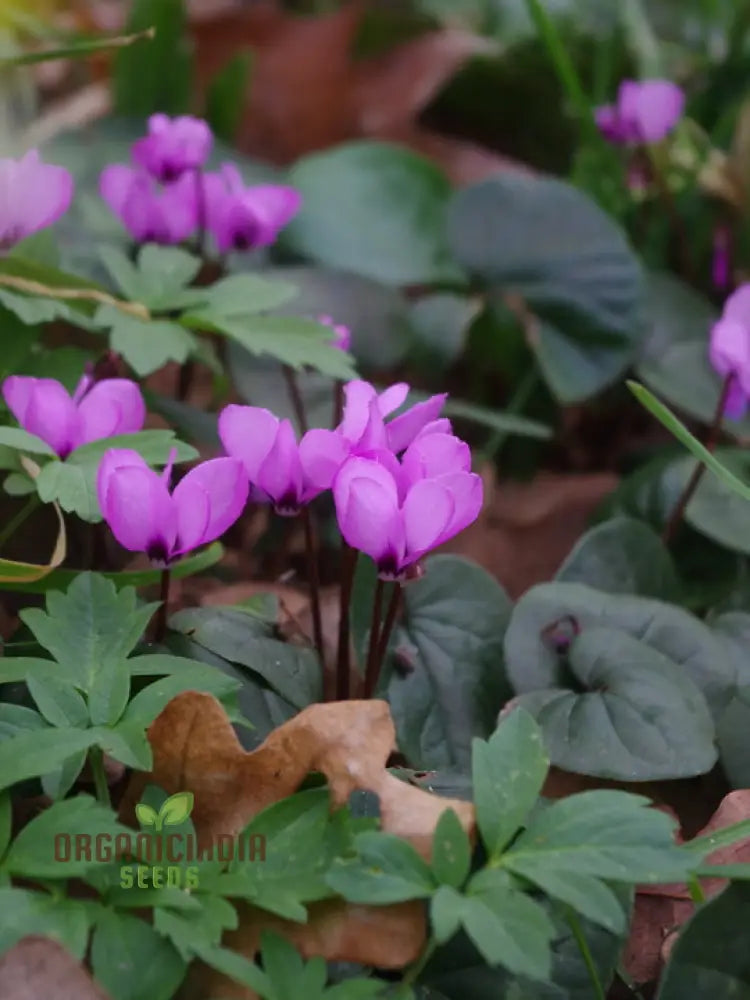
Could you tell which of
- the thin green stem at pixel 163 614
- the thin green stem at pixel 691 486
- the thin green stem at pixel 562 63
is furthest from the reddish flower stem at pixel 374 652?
the thin green stem at pixel 562 63

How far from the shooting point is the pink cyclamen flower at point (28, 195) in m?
0.95

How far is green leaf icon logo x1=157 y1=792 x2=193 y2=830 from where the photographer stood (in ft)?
2.04

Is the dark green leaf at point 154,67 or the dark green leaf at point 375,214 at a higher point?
the dark green leaf at point 154,67

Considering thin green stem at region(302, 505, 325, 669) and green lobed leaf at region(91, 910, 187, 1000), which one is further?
thin green stem at region(302, 505, 325, 669)

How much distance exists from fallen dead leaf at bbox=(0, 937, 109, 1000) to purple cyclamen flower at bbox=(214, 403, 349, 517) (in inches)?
11.9

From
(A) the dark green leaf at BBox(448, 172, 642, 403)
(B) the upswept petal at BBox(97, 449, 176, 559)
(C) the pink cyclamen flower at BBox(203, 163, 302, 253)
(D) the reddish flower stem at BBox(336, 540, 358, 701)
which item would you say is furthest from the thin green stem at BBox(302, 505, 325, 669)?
(A) the dark green leaf at BBox(448, 172, 642, 403)

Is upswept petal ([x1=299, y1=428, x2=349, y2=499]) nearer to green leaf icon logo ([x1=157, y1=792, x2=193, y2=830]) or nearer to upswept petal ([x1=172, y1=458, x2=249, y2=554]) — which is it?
upswept petal ([x1=172, y1=458, x2=249, y2=554])

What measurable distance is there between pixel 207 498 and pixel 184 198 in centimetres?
53

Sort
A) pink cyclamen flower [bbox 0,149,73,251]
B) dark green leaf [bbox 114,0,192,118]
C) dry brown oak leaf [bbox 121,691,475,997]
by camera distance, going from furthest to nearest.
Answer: dark green leaf [bbox 114,0,192,118], pink cyclamen flower [bbox 0,149,73,251], dry brown oak leaf [bbox 121,691,475,997]

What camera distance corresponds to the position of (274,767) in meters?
0.68

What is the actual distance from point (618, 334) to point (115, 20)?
1514 millimetres

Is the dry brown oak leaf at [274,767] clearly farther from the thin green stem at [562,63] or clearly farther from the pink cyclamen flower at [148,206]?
the thin green stem at [562,63]

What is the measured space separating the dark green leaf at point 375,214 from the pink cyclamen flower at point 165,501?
2.48ft

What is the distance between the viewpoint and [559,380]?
133 cm
